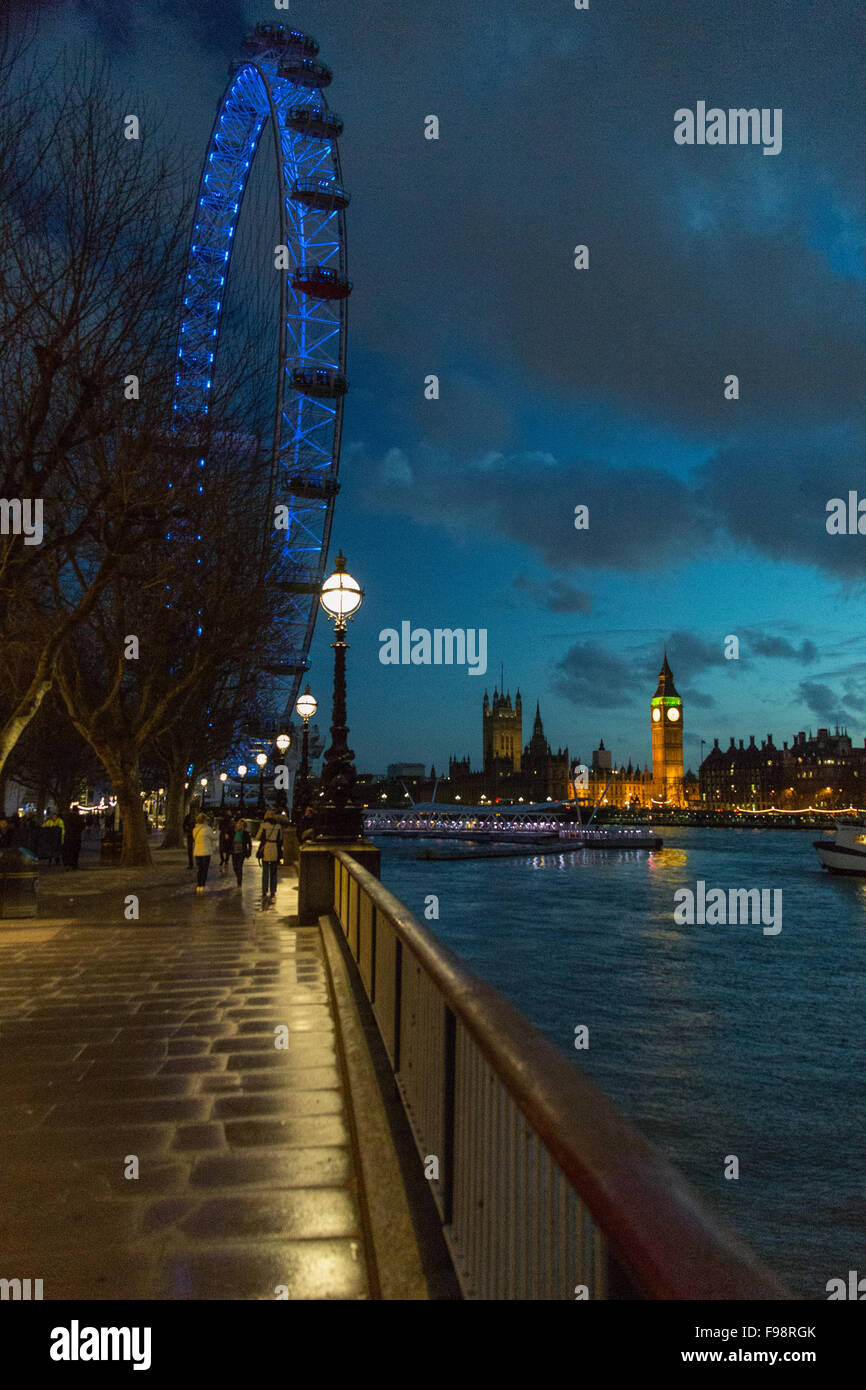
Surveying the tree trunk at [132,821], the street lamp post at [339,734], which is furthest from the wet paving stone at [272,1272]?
the tree trunk at [132,821]

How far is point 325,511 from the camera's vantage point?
46062 mm

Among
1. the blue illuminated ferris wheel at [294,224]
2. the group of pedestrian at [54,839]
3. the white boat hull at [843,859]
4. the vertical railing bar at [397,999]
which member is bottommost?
the white boat hull at [843,859]

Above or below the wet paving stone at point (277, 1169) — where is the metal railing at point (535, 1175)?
above

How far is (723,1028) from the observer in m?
22.9

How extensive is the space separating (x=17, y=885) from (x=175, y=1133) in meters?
10.9

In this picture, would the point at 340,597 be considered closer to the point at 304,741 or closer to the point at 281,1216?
the point at 281,1216

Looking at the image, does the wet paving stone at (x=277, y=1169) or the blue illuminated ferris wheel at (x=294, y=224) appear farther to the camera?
the blue illuminated ferris wheel at (x=294, y=224)

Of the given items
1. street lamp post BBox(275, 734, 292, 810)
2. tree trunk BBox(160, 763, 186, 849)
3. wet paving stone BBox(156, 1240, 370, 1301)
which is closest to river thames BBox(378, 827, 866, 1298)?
street lamp post BBox(275, 734, 292, 810)

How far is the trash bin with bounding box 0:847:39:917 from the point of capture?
602 inches

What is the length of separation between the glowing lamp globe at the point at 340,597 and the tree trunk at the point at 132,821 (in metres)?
14.2

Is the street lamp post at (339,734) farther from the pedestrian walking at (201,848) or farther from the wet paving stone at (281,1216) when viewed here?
the wet paving stone at (281,1216)

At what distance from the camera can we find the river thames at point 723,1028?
42.8 ft
